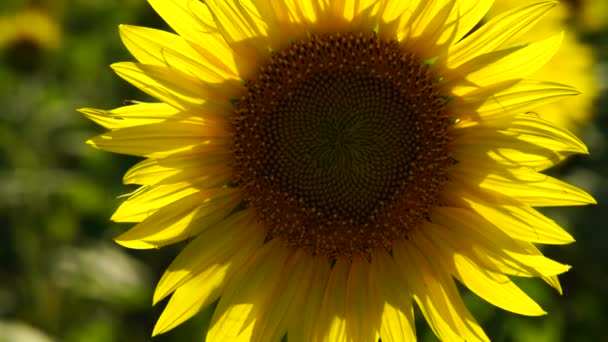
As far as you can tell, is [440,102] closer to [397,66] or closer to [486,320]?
[397,66]

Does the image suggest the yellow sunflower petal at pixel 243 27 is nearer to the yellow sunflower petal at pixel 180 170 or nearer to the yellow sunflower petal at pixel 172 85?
the yellow sunflower petal at pixel 172 85

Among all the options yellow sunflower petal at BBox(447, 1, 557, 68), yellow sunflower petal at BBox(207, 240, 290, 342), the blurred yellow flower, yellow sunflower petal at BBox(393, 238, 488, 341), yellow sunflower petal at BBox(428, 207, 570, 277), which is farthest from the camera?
the blurred yellow flower

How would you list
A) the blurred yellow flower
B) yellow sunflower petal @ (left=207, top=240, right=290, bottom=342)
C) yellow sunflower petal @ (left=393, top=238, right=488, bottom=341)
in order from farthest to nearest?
the blurred yellow flower, yellow sunflower petal @ (left=207, top=240, right=290, bottom=342), yellow sunflower petal @ (left=393, top=238, right=488, bottom=341)

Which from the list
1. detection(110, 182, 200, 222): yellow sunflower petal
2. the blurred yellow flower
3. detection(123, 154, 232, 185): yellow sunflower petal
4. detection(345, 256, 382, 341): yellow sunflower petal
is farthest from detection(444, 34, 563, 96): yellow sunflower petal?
the blurred yellow flower

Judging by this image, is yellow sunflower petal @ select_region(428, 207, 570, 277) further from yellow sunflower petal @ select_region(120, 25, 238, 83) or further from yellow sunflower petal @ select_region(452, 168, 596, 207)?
yellow sunflower petal @ select_region(120, 25, 238, 83)

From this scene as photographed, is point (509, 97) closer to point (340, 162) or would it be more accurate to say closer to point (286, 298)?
point (340, 162)

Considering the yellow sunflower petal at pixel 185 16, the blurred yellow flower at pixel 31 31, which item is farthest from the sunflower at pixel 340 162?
the blurred yellow flower at pixel 31 31
